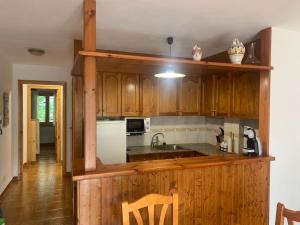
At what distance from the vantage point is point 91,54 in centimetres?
174

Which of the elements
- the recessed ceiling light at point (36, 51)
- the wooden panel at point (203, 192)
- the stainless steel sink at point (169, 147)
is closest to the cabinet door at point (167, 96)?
the stainless steel sink at point (169, 147)

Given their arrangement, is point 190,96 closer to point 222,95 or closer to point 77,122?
point 222,95

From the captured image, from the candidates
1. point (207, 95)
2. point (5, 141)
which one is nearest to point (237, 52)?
point (207, 95)

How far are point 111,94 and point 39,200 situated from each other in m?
2.13

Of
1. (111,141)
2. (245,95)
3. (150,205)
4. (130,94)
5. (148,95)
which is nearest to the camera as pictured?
(150,205)

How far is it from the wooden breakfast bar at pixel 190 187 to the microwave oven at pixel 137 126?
158cm

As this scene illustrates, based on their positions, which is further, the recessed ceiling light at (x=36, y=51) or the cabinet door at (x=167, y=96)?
the cabinet door at (x=167, y=96)

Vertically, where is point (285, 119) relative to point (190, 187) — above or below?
above

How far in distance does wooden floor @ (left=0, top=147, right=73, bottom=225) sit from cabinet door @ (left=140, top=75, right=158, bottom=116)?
1.92 meters

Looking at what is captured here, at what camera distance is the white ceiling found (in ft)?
6.31

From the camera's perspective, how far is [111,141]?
11.1ft

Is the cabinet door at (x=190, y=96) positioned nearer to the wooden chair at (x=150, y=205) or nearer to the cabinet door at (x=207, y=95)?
the cabinet door at (x=207, y=95)

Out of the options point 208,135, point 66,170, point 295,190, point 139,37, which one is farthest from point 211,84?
point 66,170

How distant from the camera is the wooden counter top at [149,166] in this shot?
70.2 inches
